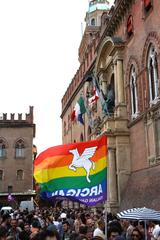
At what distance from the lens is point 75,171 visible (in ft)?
33.4

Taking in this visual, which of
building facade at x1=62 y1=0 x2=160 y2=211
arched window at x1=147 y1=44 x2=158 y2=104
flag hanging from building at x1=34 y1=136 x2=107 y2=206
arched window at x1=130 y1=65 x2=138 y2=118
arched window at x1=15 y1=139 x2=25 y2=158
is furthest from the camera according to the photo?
arched window at x1=15 y1=139 x2=25 y2=158

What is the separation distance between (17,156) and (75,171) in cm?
4555

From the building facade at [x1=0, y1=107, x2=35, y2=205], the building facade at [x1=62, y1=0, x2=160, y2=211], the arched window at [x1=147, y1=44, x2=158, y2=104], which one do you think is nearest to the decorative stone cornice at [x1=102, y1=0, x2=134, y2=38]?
the building facade at [x1=62, y1=0, x2=160, y2=211]

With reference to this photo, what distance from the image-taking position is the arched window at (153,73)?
20188mm

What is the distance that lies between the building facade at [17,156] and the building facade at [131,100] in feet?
88.1

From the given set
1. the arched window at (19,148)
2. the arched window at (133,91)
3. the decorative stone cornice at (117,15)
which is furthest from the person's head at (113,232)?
the arched window at (19,148)

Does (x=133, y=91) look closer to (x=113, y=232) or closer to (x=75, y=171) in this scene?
(x=75, y=171)

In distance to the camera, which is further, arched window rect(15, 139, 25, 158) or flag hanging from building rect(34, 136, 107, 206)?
arched window rect(15, 139, 25, 158)

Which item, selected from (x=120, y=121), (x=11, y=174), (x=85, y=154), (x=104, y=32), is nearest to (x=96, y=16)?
(x=11, y=174)

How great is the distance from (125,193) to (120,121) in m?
3.95

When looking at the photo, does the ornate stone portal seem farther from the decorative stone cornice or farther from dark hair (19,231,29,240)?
dark hair (19,231,29,240)

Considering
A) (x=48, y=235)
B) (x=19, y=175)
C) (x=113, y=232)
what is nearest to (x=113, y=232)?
(x=113, y=232)

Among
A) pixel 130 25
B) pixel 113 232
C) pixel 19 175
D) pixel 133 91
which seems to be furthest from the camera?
pixel 19 175

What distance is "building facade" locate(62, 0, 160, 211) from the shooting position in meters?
19.9
